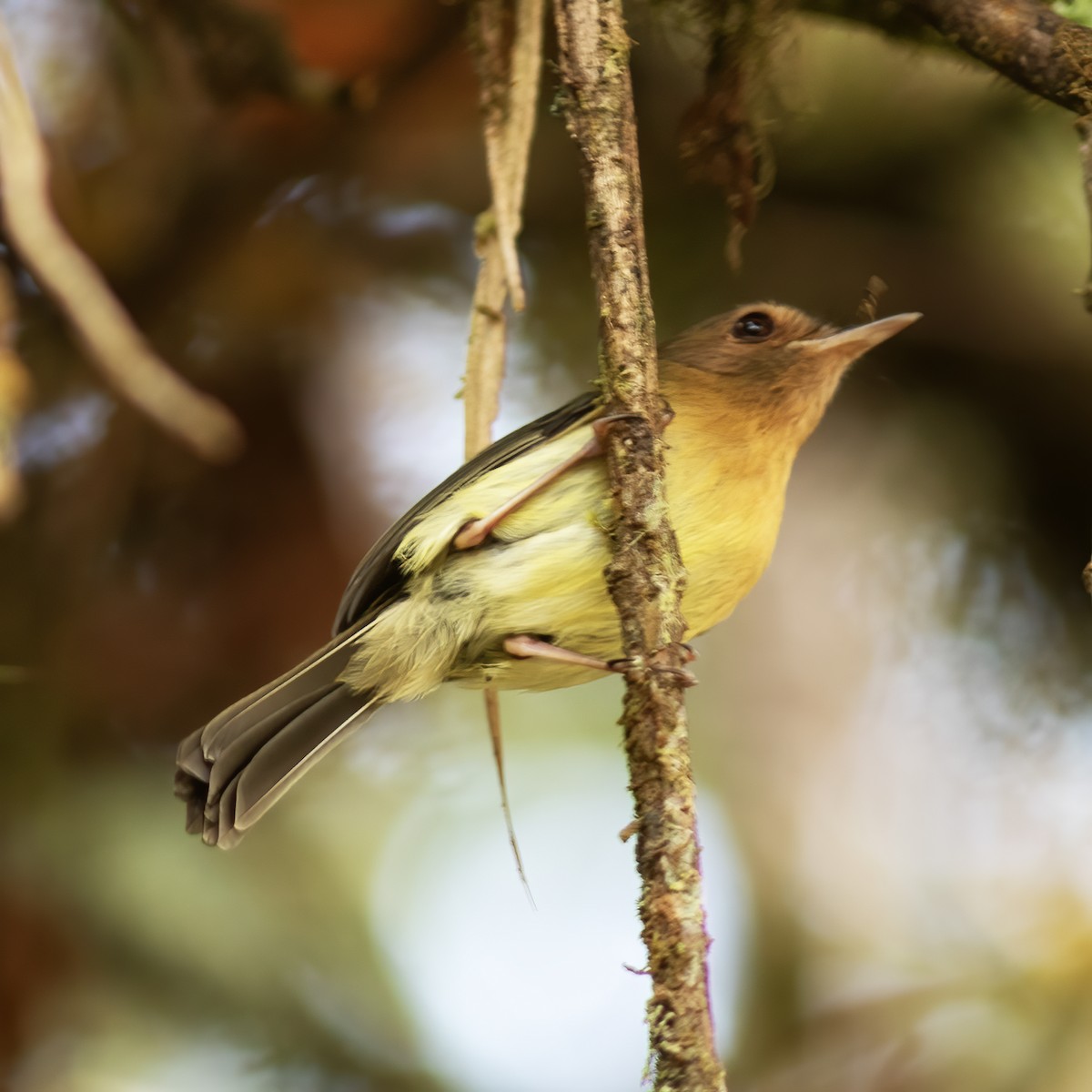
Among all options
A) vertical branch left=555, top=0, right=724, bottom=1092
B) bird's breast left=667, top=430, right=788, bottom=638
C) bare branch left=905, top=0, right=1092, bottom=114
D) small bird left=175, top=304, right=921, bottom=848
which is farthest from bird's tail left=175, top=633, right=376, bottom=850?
bare branch left=905, top=0, right=1092, bottom=114

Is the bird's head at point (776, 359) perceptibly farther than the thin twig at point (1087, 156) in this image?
Yes

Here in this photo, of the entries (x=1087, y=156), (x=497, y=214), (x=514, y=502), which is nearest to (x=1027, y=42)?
(x=1087, y=156)

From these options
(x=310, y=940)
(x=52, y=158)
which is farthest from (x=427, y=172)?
(x=310, y=940)

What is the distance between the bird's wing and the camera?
6.54ft

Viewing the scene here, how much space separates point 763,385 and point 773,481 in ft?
0.76

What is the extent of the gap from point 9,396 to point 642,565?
73.6 inches

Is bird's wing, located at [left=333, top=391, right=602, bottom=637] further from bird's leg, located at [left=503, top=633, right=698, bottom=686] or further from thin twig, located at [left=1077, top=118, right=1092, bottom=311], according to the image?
thin twig, located at [left=1077, top=118, right=1092, bottom=311]

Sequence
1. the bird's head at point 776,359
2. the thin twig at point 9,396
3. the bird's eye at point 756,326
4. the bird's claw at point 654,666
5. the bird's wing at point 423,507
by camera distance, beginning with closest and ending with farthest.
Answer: the bird's claw at point 654,666 < the bird's wing at point 423,507 < the bird's head at point 776,359 < the bird's eye at point 756,326 < the thin twig at point 9,396

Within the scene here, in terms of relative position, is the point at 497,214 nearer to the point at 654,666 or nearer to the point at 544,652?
the point at 544,652

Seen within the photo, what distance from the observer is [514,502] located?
6.23ft

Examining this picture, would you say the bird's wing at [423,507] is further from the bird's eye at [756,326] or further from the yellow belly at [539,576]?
the bird's eye at [756,326]

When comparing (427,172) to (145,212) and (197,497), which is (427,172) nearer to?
(145,212)

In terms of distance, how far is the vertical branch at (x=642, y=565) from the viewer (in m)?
1.20

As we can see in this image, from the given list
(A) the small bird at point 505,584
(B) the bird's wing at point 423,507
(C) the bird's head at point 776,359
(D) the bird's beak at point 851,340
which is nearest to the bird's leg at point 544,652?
(A) the small bird at point 505,584
